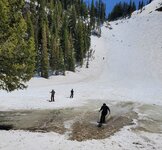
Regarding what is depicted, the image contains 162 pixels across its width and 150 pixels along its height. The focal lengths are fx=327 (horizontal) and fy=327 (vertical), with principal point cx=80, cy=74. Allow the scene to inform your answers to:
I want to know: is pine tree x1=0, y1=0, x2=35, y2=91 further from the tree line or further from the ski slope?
the ski slope

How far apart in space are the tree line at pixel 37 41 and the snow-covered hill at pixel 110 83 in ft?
13.1

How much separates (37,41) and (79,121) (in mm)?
43543

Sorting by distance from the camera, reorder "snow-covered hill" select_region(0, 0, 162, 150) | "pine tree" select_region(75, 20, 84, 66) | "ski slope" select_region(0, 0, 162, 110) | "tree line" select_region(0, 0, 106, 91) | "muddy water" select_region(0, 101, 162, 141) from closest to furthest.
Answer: "snow-covered hill" select_region(0, 0, 162, 150) < "tree line" select_region(0, 0, 106, 91) < "muddy water" select_region(0, 101, 162, 141) < "ski slope" select_region(0, 0, 162, 110) < "pine tree" select_region(75, 20, 84, 66)

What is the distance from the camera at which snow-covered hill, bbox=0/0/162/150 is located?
21125 mm

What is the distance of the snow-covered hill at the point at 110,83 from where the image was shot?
2112cm

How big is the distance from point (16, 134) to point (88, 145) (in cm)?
514

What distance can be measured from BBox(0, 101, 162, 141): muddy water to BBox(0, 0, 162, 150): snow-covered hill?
172 cm

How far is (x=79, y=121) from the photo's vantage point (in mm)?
30125

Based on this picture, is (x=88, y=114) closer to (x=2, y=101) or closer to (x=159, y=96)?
(x=2, y=101)

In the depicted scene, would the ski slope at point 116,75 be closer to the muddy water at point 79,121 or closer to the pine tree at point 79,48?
the pine tree at point 79,48

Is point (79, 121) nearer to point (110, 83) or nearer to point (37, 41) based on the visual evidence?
point (110, 83)

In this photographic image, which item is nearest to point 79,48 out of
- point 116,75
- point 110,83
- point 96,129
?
point 116,75

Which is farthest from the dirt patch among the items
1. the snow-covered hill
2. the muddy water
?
the snow-covered hill

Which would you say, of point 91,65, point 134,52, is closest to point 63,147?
point 91,65
